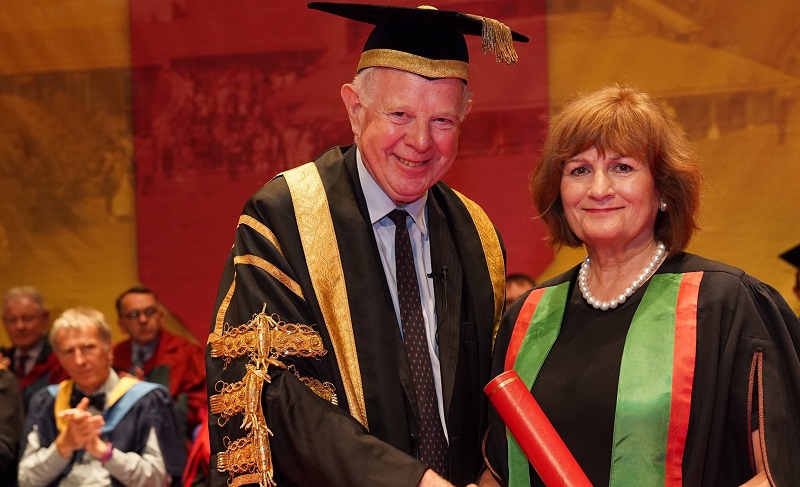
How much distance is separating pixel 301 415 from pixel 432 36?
41.1 inches

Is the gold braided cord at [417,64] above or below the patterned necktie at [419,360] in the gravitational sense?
above

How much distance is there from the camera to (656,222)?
2639 millimetres

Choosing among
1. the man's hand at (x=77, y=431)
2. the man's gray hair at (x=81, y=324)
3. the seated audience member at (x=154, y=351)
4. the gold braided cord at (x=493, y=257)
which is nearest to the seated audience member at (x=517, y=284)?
the seated audience member at (x=154, y=351)

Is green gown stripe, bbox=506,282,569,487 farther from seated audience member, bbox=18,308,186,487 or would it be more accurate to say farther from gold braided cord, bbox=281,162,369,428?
seated audience member, bbox=18,308,186,487

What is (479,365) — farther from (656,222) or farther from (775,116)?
(775,116)

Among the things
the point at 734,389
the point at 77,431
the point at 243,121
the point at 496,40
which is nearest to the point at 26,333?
the point at 243,121

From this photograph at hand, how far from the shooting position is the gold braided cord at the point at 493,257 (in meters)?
2.98

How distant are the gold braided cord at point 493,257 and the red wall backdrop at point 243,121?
316cm

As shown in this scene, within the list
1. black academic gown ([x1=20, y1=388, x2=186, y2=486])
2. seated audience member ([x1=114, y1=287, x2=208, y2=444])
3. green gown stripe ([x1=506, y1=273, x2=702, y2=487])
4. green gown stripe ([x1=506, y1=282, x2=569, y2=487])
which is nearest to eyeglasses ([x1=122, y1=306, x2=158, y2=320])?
seated audience member ([x1=114, y1=287, x2=208, y2=444])

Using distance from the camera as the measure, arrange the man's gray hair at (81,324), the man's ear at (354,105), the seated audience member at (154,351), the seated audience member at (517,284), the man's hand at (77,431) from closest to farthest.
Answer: the man's ear at (354,105)
the man's hand at (77,431)
the man's gray hair at (81,324)
the seated audience member at (517,284)
the seated audience member at (154,351)

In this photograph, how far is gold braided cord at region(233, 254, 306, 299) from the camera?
2.65m

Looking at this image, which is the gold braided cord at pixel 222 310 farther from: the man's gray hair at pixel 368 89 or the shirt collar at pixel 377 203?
the man's gray hair at pixel 368 89

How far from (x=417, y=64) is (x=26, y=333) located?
463 centimetres

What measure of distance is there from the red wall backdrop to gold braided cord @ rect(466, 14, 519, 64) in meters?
3.38
